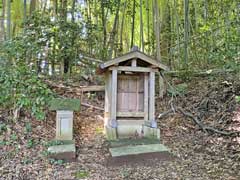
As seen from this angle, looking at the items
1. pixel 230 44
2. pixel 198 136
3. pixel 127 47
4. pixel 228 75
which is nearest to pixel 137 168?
pixel 198 136

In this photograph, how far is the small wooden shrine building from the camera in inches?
214

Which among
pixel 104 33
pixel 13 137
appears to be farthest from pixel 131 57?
pixel 104 33

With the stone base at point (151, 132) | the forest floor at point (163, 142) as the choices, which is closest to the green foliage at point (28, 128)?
the forest floor at point (163, 142)

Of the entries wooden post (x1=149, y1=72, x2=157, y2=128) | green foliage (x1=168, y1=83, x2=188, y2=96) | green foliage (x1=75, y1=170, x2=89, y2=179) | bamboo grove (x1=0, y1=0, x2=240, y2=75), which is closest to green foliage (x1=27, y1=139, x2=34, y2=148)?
green foliage (x1=75, y1=170, x2=89, y2=179)

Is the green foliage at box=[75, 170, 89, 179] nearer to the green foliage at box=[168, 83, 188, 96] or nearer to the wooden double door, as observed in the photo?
the wooden double door

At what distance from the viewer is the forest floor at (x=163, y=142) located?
409 cm

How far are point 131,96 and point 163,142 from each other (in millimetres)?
1082

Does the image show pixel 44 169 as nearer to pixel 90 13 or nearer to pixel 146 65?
pixel 146 65

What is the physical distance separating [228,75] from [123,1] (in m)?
5.03

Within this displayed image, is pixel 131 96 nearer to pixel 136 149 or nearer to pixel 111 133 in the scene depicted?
pixel 111 133

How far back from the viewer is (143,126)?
563 centimetres

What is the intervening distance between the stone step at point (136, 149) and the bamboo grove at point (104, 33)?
2.66m

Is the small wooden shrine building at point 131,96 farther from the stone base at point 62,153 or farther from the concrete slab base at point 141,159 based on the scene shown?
the stone base at point 62,153

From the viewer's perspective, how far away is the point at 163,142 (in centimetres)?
538
